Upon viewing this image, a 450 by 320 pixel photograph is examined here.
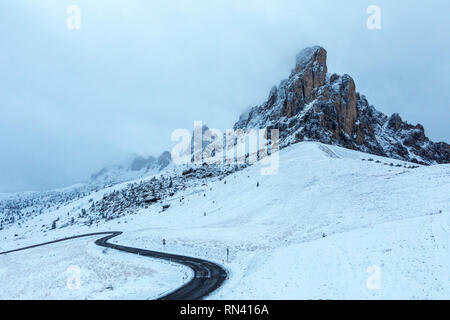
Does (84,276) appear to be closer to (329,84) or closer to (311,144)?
(311,144)

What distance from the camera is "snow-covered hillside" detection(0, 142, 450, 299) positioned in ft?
46.2

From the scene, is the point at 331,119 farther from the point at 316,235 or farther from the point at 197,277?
the point at 197,277

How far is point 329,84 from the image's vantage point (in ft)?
474

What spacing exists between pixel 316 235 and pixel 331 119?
112773mm

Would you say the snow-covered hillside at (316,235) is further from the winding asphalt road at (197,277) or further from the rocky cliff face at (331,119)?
the rocky cliff face at (331,119)

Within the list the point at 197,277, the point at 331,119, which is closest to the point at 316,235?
the point at 197,277

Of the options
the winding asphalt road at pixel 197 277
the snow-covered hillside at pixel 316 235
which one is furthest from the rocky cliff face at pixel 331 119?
the winding asphalt road at pixel 197 277

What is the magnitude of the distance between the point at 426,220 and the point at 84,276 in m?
27.2

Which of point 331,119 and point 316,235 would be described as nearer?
point 316,235

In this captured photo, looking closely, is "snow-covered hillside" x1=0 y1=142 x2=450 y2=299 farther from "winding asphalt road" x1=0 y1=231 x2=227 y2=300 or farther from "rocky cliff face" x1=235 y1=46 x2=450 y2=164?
"rocky cliff face" x1=235 y1=46 x2=450 y2=164

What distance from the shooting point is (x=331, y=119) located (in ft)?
415

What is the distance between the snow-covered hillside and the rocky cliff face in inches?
2788

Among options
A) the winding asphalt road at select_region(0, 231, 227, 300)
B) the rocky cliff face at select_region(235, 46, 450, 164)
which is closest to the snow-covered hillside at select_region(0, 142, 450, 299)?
the winding asphalt road at select_region(0, 231, 227, 300)
